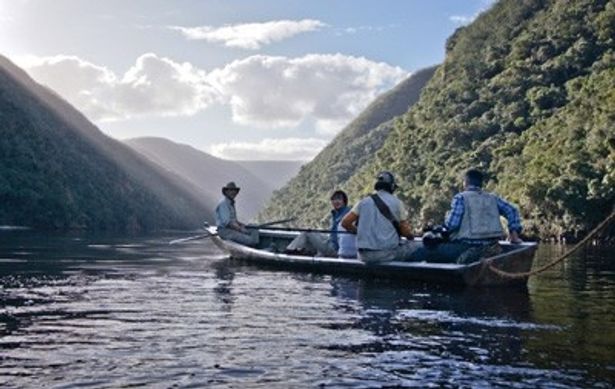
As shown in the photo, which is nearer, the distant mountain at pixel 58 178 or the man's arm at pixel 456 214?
the man's arm at pixel 456 214

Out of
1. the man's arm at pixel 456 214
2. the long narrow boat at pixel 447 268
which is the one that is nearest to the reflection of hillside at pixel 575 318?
the long narrow boat at pixel 447 268

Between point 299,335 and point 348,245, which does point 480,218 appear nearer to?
point 348,245

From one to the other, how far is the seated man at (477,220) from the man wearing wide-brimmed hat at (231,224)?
10.2 metres

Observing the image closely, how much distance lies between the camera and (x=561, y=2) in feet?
436

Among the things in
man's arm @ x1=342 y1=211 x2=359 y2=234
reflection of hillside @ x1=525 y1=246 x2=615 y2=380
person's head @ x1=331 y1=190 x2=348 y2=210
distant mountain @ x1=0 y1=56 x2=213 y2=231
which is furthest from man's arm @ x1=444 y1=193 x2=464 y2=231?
distant mountain @ x1=0 y1=56 x2=213 y2=231

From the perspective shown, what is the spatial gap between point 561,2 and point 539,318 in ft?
439

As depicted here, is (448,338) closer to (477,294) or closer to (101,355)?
(101,355)

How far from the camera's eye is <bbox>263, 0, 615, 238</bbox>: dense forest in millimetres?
72125

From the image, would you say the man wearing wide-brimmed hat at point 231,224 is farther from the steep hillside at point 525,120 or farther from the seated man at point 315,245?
the steep hillside at point 525,120

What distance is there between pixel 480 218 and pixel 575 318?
432cm

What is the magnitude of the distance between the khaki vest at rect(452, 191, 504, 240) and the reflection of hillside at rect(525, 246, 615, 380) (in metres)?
1.52

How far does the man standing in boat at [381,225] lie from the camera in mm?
15484

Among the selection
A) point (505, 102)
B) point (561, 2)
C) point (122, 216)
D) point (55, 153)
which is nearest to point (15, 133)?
point (55, 153)

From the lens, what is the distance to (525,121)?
108875mm
